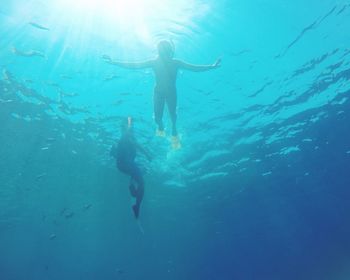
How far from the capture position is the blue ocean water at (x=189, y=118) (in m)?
11.4

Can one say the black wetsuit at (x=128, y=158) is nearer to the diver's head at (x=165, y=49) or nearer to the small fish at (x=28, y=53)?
the diver's head at (x=165, y=49)

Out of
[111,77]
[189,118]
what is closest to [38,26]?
[111,77]

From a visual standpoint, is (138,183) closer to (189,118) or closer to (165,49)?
(165,49)

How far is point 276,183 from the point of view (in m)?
28.6

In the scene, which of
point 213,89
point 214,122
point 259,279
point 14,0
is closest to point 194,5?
point 213,89

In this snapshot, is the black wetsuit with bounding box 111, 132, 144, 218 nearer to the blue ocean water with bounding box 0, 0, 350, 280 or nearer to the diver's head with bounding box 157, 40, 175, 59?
the diver's head with bounding box 157, 40, 175, 59

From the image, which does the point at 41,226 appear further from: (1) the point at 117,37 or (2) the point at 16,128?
(1) the point at 117,37

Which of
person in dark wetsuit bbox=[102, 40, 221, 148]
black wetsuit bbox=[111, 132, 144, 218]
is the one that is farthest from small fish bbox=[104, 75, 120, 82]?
black wetsuit bbox=[111, 132, 144, 218]

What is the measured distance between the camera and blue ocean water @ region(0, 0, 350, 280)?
1139 centimetres

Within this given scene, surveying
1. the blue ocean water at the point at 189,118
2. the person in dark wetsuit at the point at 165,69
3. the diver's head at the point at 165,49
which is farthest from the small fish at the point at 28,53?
the diver's head at the point at 165,49

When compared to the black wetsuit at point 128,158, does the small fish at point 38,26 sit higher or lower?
higher

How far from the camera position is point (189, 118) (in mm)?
17328

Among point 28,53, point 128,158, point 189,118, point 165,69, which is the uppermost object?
point 28,53

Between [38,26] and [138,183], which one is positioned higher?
[38,26]
